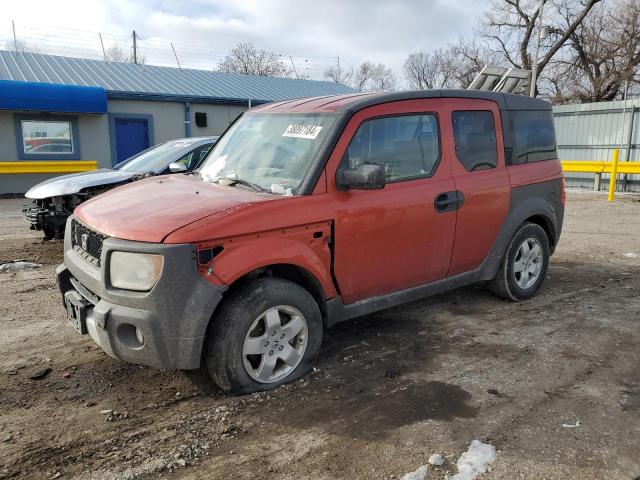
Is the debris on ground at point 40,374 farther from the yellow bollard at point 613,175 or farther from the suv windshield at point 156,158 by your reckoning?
the yellow bollard at point 613,175

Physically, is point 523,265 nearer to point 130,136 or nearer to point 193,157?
point 193,157

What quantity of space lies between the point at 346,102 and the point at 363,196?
0.76m

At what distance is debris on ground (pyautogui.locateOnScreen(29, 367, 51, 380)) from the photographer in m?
3.73

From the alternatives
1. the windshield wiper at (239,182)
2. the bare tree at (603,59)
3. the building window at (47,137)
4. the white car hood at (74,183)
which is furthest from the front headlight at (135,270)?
the bare tree at (603,59)

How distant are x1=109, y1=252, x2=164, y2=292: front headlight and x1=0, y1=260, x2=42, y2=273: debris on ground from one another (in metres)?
4.37

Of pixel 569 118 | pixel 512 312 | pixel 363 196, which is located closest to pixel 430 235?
pixel 363 196

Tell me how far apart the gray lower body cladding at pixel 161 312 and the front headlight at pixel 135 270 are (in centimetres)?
3

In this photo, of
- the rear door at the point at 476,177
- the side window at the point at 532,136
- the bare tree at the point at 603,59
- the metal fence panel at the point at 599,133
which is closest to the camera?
the rear door at the point at 476,177

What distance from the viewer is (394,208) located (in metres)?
3.92

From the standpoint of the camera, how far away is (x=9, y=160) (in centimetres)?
1492

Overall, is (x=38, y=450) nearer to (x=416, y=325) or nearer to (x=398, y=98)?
(x=416, y=325)

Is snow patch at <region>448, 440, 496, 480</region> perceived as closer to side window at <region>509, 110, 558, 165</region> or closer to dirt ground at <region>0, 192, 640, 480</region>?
dirt ground at <region>0, 192, 640, 480</region>

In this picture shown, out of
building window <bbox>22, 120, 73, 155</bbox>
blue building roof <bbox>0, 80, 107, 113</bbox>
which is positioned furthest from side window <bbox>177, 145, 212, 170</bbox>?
building window <bbox>22, 120, 73, 155</bbox>

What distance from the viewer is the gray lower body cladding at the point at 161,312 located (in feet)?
9.89
